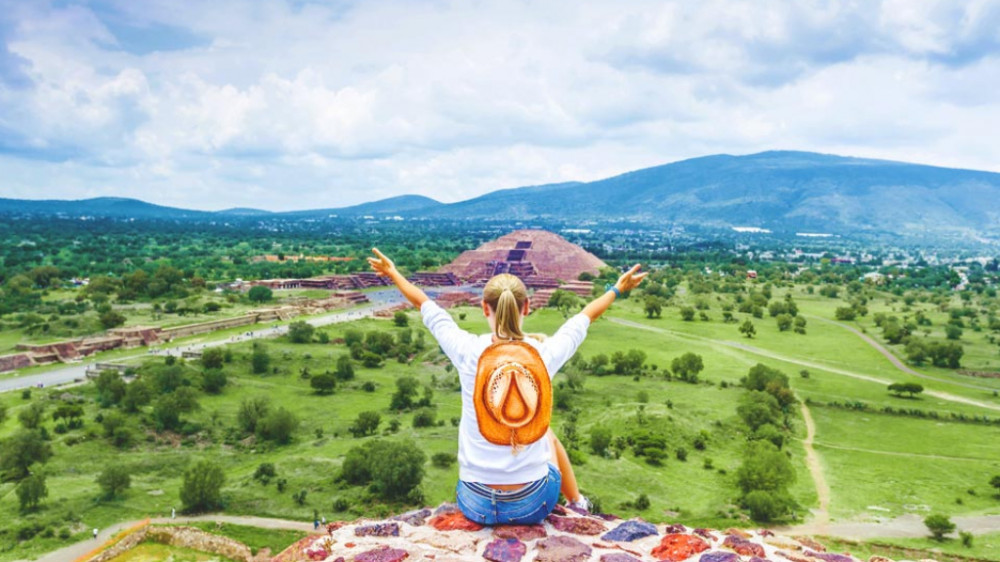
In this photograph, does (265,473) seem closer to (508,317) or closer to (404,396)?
(404,396)

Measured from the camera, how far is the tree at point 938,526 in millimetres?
23625

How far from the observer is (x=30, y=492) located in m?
24.4

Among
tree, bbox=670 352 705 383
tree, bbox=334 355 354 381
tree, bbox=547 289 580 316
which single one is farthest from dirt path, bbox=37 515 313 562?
tree, bbox=547 289 580 316

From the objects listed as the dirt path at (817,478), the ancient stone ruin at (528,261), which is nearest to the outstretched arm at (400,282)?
the dirt path at (817,478)

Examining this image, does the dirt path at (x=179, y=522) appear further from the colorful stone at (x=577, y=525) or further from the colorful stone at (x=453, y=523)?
the colorful stone at (x=577, y=525)

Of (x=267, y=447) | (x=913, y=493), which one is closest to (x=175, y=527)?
(x=267, y=447)

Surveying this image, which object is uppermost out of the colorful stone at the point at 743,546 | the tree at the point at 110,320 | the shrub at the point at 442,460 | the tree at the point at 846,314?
the colorful stone at the point at 743,546

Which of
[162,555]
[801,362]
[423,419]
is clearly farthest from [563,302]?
[162,555]

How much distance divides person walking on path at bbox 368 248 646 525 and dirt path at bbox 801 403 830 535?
2260cm

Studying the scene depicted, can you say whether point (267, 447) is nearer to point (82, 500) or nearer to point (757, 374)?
point (82, 500)

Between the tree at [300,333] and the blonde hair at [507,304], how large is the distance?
1984 inches

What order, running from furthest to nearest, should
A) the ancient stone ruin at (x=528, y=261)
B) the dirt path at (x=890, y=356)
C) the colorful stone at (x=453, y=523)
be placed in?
the ancient stone ruin at (x=528, y=261)
the dirt path at (x=890, y=356)
the colorful stone at (x=453, y=523)

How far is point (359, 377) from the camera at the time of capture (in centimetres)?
4406

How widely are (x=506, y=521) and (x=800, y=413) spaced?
37.4 m
